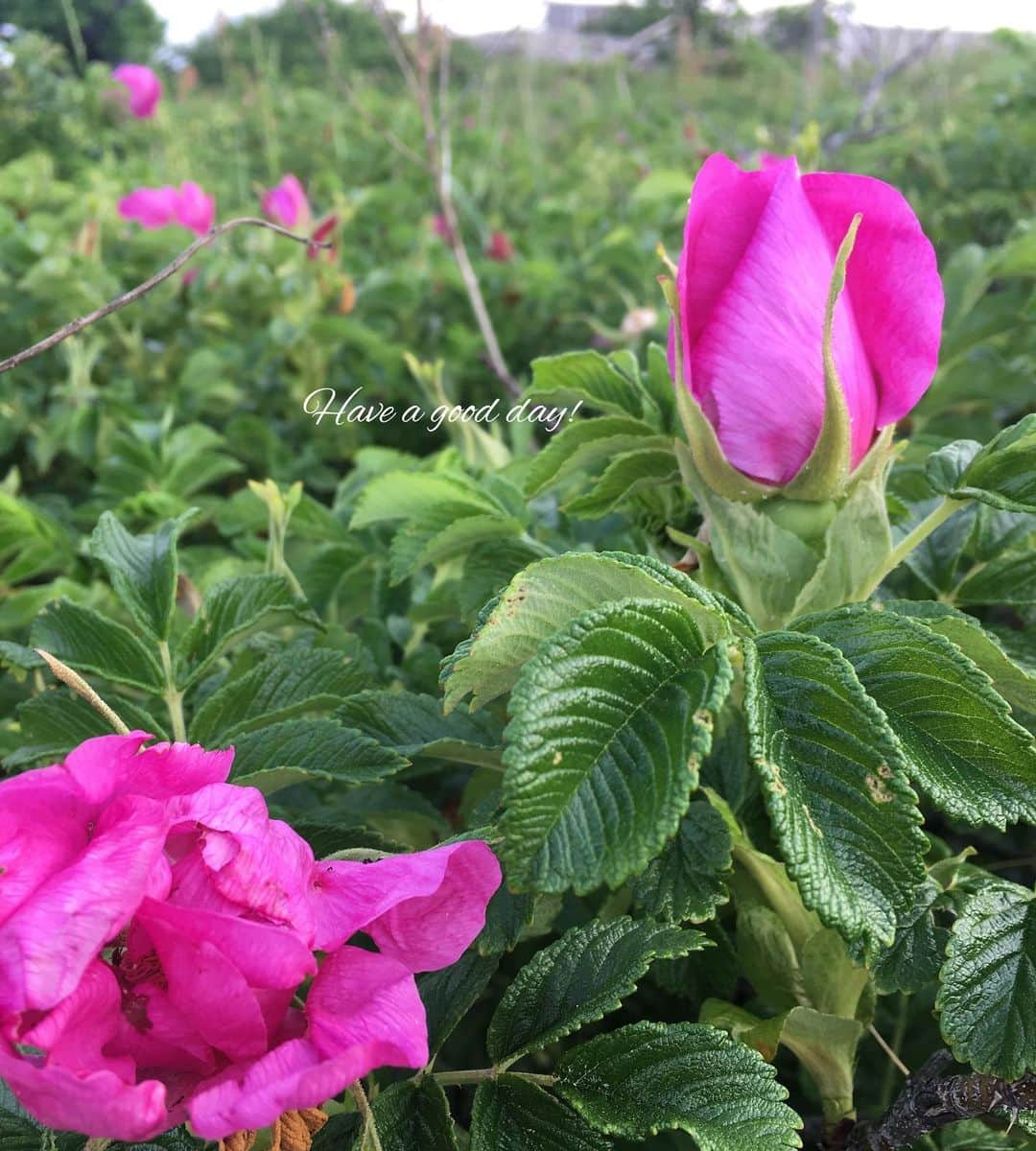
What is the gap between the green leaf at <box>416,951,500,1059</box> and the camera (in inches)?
22.2

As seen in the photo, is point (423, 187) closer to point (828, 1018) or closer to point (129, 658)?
point (129, 658)

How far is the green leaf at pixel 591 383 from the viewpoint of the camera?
0.76 m

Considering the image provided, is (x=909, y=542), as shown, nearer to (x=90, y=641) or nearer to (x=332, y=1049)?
(x=332, y=1049)

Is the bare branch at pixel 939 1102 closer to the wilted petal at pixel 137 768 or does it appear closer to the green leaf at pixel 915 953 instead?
the green leaf at pixel 915 953

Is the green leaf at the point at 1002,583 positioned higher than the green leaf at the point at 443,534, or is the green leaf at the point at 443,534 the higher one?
the green leaf at the point at 443,534

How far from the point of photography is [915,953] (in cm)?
58

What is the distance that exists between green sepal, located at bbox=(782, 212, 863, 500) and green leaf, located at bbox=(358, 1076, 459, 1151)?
365mm

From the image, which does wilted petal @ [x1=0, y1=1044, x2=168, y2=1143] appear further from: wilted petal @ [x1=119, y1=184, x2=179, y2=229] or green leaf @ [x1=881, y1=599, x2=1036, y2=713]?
wilted petal @ [x1=119, y1=184, x2=179, y2=229]

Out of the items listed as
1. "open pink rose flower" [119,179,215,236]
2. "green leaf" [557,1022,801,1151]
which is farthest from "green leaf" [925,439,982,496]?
"open pink rose flower" [119,179,215,236]

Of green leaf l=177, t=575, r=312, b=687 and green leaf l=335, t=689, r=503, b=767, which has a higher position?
green leaf l=177, t=575, r=312, b=687

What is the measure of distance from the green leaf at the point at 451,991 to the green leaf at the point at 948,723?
250mm

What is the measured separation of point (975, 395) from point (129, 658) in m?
0.97

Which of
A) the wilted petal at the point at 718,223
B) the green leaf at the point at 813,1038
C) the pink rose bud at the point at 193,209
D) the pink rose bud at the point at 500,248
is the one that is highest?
the wilted petal at the point at 718,223

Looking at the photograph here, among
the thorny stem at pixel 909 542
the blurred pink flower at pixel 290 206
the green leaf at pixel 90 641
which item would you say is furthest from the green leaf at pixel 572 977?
the blurred pink flower at pixel 290 206
